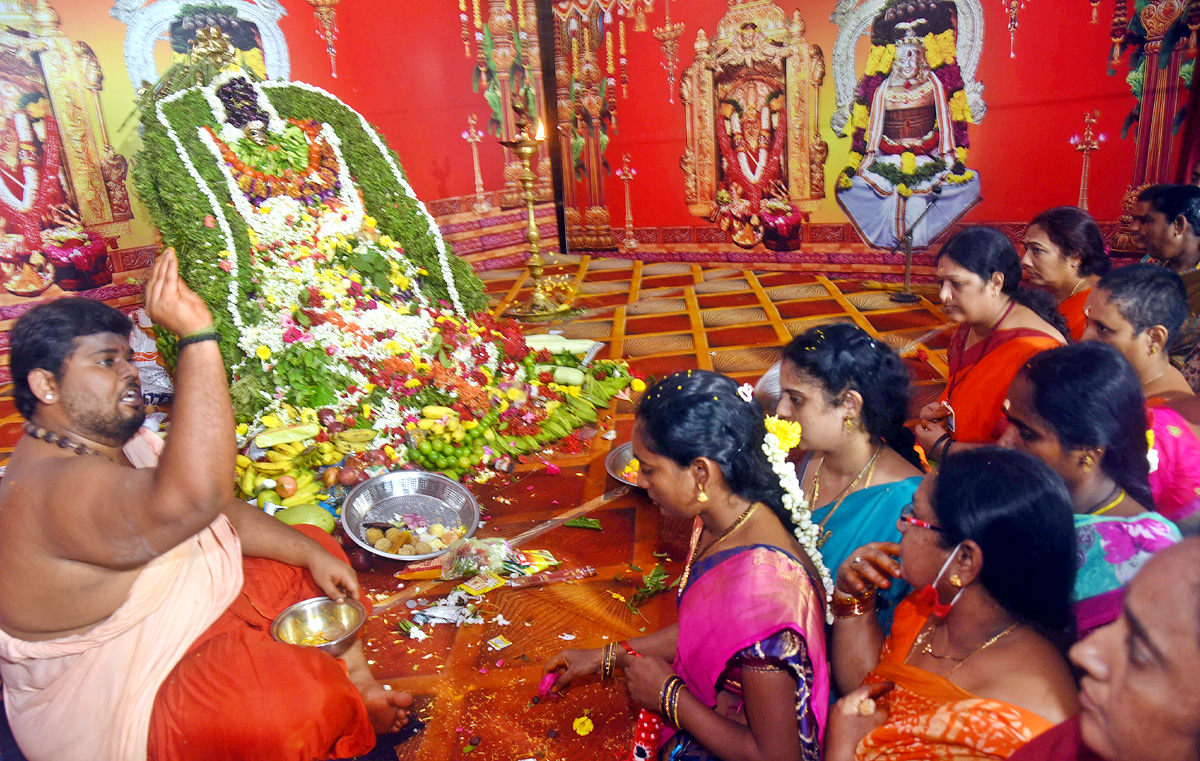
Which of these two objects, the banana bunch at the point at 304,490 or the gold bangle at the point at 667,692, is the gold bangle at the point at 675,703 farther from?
the banana bunch at the point at 304,490

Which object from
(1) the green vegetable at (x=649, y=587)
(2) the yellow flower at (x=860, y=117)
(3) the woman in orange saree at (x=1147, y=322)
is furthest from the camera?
(2) the yellow flower at (x=860, y=117)

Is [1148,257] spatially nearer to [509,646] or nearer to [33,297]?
[509,646]

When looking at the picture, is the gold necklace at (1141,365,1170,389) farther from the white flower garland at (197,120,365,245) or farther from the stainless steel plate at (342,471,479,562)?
the white flower garland at (197,120,365,245)

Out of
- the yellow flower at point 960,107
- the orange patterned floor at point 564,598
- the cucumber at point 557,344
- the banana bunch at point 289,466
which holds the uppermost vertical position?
the yellow flower at point 960,107

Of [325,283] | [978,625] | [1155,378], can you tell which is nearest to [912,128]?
[1155,378]

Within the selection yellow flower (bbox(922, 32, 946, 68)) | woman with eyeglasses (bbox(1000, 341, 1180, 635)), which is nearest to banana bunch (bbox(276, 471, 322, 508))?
woman with eyeglasses (bbox(1000, 341, 1180, 635))

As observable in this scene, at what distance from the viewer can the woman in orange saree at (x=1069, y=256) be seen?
11.0ft

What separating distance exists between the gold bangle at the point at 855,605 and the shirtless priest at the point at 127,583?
1423 millimetres

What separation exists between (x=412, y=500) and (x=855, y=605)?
8.52ft

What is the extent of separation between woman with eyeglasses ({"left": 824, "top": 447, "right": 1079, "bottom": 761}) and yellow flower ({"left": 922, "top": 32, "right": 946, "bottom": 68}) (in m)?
7.50

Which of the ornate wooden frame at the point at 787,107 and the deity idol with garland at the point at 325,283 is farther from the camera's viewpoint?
the ornate wooden frame at the point at 787,107

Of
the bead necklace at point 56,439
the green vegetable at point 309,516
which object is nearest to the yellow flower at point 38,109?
the green vegetable at point 309,516

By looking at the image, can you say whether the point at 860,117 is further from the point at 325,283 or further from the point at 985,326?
the point at 325,283

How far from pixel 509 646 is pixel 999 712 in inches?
76.4
